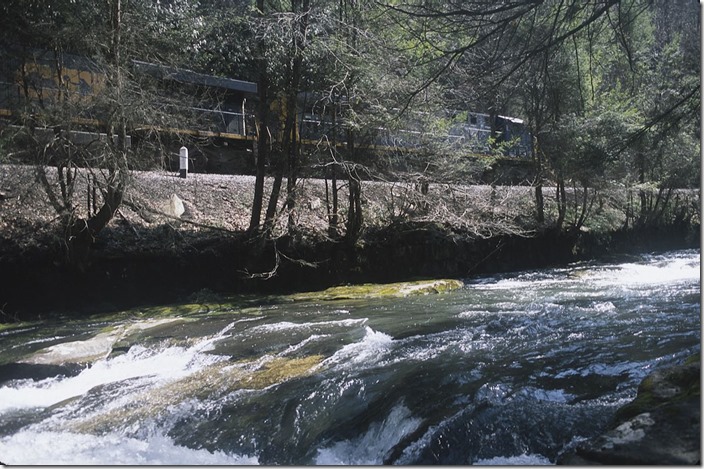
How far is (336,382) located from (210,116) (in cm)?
1134

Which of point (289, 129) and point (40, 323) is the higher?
point (289, 129)

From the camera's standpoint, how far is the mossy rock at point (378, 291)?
11.5 m

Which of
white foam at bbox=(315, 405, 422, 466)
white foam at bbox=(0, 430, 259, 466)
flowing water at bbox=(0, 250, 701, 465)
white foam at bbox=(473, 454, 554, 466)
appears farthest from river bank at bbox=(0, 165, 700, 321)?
white foam at bbox=(473, 454, 554, 466)

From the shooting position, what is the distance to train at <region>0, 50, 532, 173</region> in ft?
33.9

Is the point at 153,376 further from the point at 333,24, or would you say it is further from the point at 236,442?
the point at 333,24

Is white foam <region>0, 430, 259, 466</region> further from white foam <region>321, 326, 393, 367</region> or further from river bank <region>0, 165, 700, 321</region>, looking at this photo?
river bank <region>0, 165, 700, 321</region>

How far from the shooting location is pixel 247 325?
344 inches

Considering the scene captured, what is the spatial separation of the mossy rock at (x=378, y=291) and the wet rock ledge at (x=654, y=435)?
7.96 metres

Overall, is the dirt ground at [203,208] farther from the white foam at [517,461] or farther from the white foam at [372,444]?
the white foam at [517,461]

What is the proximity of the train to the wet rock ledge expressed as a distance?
8.86 metres

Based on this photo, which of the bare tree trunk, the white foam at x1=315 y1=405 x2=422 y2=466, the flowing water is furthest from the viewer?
the bare tree trunk

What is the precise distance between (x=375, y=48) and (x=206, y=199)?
19.6 ft

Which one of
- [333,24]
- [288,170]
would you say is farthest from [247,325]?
[333,24]

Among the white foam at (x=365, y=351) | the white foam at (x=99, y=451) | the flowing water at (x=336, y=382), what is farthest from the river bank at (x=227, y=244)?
the white foam at (x=99, y=451)
